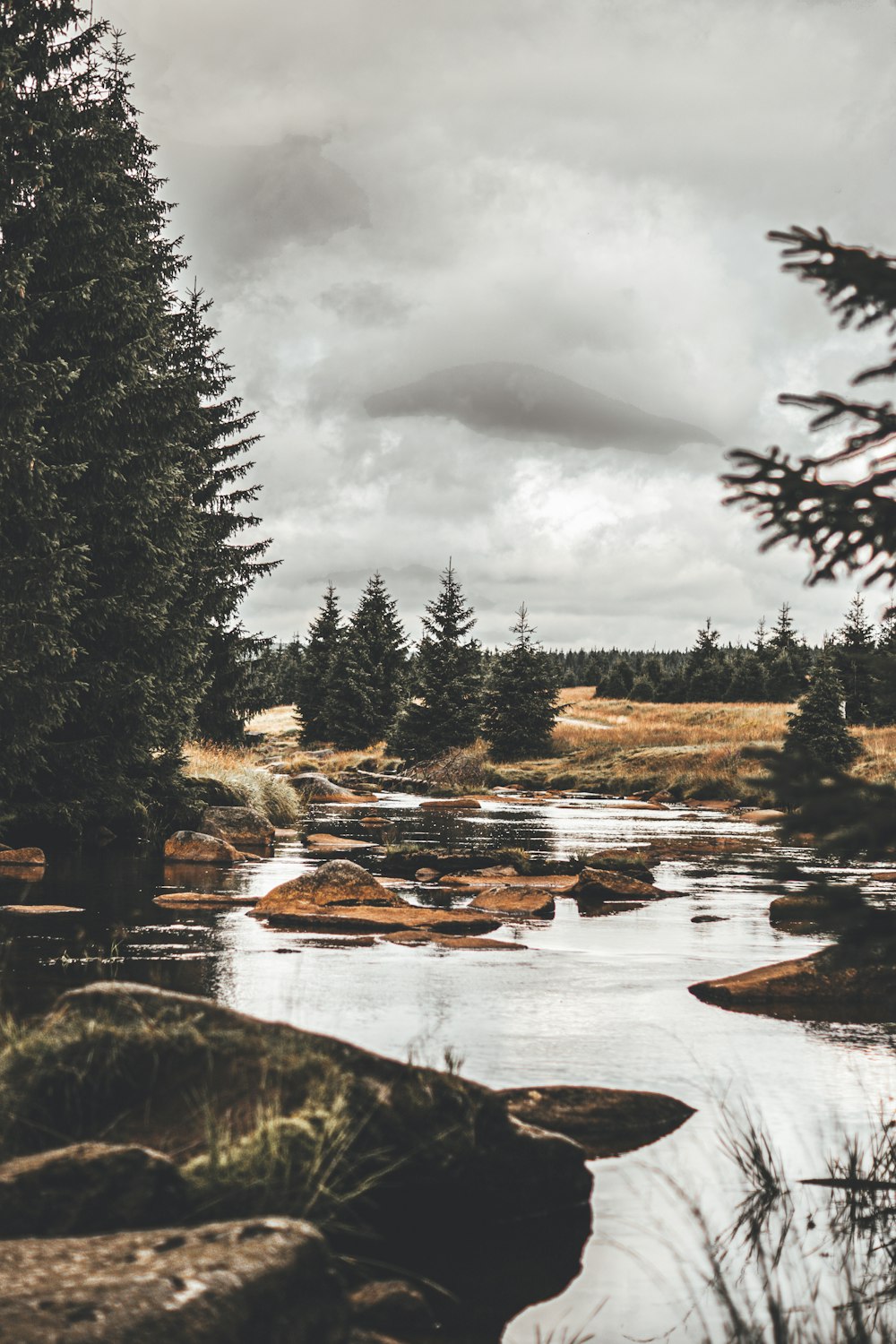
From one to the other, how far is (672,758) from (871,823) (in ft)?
137

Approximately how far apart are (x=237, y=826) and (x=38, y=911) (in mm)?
9811

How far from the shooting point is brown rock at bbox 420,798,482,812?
3275 centimetres

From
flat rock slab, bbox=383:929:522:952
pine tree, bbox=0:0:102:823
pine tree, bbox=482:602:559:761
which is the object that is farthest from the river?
pine tree, bbox=482:602:559:761

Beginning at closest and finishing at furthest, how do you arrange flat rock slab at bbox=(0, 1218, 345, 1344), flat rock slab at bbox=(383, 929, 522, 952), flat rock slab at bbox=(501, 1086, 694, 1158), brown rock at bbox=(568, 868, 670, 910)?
flat rock slab at bbox=(0, 1218, 345, 1344) < flat rock slab at bbox=(501, 1086, 694, 1158) < flat rock slab at bbox=(383, 929, 522, 952) < brown rock at bbox=(568, 868, 670, 910)

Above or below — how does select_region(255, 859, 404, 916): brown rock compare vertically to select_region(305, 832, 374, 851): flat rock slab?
above

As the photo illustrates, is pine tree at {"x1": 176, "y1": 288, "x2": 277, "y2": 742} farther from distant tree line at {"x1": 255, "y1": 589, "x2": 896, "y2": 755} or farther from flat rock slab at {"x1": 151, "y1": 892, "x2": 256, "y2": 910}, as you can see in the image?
flat rock slab at {"x1": 151, "y1": 892, "x2": 256, "y2": 910}

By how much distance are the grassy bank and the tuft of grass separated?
561 inches

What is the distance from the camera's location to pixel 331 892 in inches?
472

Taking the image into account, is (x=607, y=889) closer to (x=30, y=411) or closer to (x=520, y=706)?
(x=30, y=411)

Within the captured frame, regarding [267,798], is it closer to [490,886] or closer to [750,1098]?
[490,886]

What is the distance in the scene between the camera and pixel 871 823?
3.30m

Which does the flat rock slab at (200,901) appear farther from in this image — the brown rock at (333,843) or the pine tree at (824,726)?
the pine tree at (824,726)

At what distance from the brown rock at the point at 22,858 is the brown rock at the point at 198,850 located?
2051mm

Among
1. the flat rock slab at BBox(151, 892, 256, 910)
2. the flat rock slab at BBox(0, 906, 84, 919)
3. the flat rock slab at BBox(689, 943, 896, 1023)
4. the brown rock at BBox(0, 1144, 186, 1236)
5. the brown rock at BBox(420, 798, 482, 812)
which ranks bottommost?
the brown rock at BBox(420, 798, 482, 812)
